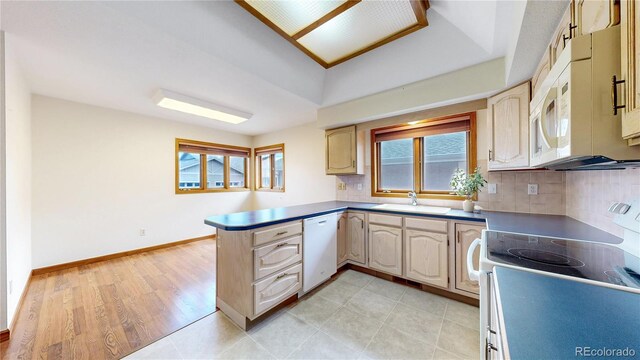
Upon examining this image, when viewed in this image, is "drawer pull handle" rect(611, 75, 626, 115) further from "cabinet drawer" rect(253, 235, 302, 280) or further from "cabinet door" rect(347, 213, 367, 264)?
"cabinet door" rect(347, 213, 367, 264)

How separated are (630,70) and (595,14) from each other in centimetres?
40

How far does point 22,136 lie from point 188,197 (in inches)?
81.6

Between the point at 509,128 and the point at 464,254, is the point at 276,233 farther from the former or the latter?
the point at 509,128

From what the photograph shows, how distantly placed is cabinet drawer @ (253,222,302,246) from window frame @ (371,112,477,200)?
4.98 ft

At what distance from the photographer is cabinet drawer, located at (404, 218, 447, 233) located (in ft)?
7.04

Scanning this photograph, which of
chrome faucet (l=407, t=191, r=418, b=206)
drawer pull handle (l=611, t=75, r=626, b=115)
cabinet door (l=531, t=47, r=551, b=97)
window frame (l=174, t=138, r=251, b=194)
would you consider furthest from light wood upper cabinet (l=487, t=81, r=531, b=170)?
window frame (l=174, t=138, r=251, b=194)

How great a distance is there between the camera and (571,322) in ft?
1.76

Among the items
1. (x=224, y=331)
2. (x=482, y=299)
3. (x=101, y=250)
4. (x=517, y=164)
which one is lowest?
(x=224, y=331)

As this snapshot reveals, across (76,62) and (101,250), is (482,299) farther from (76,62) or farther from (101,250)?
(101,250)

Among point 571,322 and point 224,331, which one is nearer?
point 571,322

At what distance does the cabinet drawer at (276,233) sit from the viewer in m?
1.75

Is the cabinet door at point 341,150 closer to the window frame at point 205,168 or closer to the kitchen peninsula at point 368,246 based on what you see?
the kitchen peninsula at point 368,246

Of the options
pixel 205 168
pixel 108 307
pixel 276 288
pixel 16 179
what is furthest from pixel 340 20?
pixel 205 168

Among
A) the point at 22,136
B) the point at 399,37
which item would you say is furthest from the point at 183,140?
the point at 399,37
